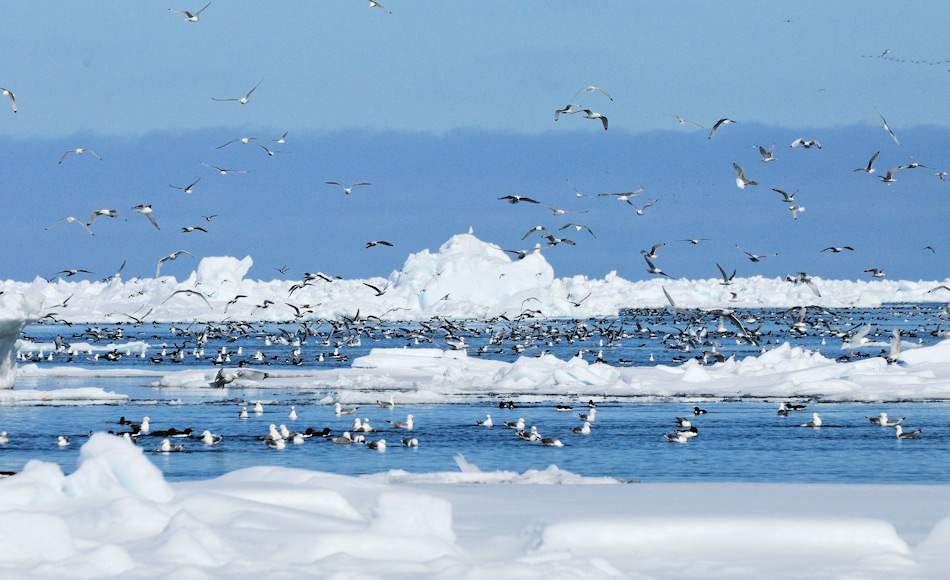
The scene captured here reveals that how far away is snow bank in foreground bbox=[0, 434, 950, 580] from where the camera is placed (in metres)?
9.04

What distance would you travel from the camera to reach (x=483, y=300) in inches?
4596

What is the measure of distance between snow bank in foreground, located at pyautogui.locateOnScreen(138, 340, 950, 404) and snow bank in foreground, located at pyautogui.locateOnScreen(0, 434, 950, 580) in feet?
81.9

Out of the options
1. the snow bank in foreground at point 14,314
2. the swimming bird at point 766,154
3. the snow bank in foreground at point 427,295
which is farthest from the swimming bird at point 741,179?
the snow bank in foreground at point 427,295

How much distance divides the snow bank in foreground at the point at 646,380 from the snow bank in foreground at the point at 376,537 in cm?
2496

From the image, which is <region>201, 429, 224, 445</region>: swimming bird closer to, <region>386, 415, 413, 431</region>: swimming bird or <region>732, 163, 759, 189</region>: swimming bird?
<region>386, 415, 413, 431</region>: swimming bird

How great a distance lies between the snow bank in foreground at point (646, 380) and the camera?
1469 inches

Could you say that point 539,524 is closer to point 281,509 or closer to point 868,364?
point 281,509

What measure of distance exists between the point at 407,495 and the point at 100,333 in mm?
87317

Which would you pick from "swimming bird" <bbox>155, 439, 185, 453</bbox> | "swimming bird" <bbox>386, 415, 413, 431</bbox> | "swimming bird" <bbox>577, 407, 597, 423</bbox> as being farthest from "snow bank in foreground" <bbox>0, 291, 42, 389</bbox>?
"swimming bird" <bbox>577, 407, 597, 423</bbox>

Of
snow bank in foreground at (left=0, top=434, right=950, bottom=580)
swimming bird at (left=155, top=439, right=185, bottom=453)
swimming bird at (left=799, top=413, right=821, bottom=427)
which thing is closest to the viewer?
snow bank in foreground at (left=0, top=434, right=950, bottom=580)

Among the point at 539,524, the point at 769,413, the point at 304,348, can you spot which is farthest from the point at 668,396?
the point at 304,348

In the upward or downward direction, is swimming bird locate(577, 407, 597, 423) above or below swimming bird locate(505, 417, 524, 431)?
above

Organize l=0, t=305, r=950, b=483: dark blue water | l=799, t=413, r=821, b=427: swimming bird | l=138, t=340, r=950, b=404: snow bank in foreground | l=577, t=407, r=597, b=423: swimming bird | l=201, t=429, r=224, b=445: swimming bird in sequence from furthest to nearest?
l=138, t=340, r=950, b=404: snow bank in foreground < l=577, t=407, r=597, b=423: swimming bird < l=799, t=413, r=821, b=427: swimming bird < l=201, t=429, r=224, b=445: swimming bird < l=0, t=305, r=950, b=483: dark blue water

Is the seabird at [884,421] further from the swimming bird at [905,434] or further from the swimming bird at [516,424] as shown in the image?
the swimming bird at [516,424]
